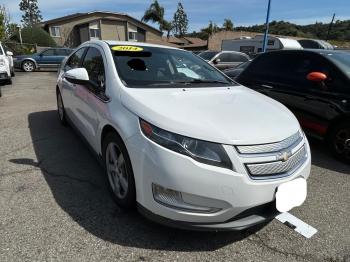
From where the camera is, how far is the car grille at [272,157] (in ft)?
7.63

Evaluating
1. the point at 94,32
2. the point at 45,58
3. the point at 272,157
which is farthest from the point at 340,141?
the point at 94,32

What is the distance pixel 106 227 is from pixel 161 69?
1.86m

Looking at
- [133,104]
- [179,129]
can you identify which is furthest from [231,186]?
[133,104]

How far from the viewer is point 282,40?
22469 millimetres

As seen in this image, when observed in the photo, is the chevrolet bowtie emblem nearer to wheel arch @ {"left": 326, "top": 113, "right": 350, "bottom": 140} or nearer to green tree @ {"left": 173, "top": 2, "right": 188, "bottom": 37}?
wheel arch @ {"left": 326, "top": 113, "right": 350, "bottom": 140}

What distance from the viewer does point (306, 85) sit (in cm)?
489

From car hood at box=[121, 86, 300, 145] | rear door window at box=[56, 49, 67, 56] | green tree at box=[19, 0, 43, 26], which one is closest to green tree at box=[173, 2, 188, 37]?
green tree at box=[19, 0, 43, 26]

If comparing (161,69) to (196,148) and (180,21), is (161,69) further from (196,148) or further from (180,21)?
(180,21)

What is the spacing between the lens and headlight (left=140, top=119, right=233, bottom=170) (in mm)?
2291

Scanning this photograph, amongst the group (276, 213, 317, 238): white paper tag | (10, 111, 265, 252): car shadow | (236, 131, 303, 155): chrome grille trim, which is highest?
(236, 131, 303, 155): chrome grille trim

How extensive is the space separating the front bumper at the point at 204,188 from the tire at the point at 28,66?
1831cm

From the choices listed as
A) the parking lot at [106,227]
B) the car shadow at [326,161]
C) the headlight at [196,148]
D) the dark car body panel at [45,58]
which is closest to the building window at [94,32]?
the dark car body panel at [45,58]

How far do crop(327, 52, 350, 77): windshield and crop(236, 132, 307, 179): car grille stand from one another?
2.57m

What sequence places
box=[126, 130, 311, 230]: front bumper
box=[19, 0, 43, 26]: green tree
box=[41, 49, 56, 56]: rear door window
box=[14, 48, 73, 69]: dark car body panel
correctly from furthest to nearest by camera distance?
1. box=[19, 0, 43, 26]: green tree
2. box=[41, 49, 56, 56]: rear door window
3. box=[14, 48, 73, 69]: dark car body panel
4. box=[126, 130, 311, 230]: front bumper
